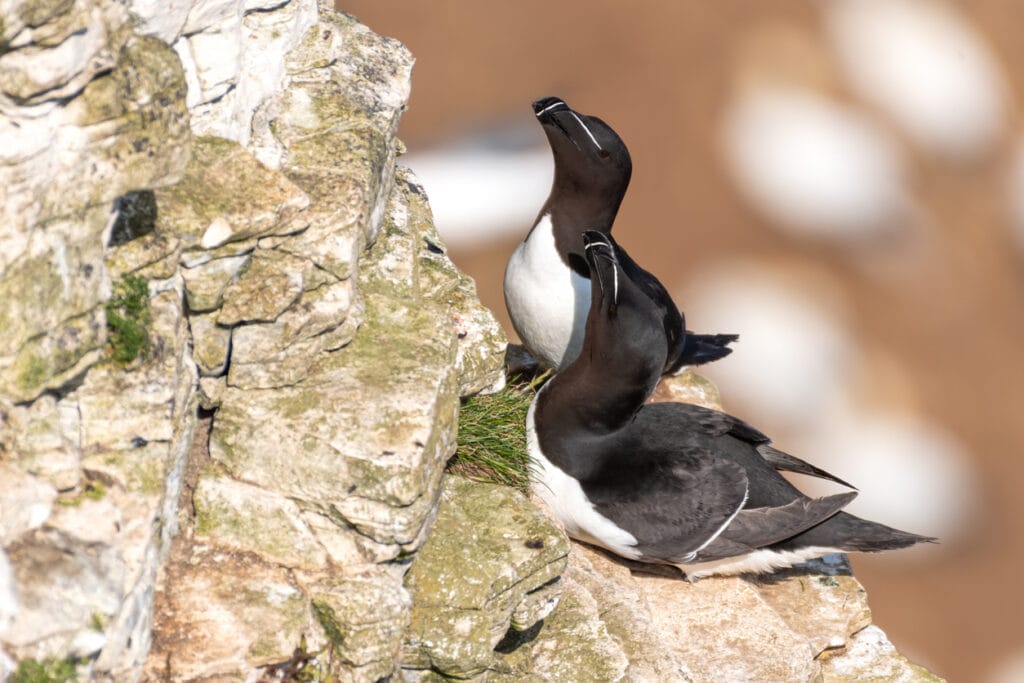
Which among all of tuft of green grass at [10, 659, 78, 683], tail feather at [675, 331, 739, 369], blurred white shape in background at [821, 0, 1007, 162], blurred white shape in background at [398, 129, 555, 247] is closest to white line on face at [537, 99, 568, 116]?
tail feather at [675, 331, 739, 369]

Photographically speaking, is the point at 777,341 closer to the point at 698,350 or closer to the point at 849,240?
the point at 849,240

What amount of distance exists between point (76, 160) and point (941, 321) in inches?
797

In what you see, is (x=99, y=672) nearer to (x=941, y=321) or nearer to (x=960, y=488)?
(x=960, y=488)

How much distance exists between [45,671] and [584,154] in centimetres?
460

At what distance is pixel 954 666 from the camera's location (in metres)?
17.3

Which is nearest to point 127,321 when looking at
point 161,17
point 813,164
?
point 161,17

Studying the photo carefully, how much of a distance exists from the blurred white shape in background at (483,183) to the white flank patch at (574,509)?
15.2 metres

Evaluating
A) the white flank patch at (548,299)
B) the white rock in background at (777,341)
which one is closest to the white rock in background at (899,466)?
the white rock in background at (777,341)

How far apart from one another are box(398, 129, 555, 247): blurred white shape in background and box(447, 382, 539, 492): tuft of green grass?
14847 mm

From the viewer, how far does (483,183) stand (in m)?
23.0

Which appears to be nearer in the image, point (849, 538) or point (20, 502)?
point (20, 502)

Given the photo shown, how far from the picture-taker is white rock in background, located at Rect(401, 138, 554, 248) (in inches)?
859

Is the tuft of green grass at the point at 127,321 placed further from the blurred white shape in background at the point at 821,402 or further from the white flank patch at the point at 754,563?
the blurred white shape in background at the point at 821,402

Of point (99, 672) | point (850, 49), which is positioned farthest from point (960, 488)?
point (99, 672)
